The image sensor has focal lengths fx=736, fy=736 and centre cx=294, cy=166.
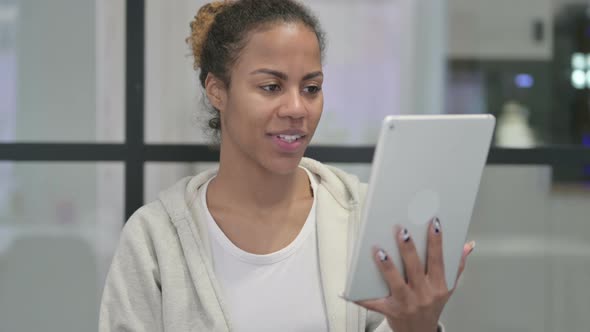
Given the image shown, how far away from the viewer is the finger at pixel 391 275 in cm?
128

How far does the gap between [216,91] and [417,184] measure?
1.83ft

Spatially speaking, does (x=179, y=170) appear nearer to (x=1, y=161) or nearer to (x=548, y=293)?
(x=1, y=161)

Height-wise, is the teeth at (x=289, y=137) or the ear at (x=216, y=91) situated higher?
the ear at (x=216, y=91)

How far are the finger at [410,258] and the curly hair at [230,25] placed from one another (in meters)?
Answer: 0.53

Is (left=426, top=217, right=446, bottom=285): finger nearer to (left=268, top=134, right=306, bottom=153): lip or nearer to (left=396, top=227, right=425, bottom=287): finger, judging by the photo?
(left=396, top=227, right=425, bottom=287): finger

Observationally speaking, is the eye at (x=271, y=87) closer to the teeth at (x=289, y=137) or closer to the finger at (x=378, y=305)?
the teeth at (x=289, y=137)

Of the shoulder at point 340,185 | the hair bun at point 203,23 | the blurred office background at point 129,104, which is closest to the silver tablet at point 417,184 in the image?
the shoulder at point 340,185

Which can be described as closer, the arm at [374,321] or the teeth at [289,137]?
the teeth at [289,137]

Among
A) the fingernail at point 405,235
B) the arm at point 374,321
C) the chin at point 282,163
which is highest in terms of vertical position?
the chin at point 282,163

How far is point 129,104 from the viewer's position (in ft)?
6.85

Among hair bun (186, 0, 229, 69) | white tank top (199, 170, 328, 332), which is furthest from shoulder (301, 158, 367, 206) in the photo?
hair bun (186, 0, 229, 69)

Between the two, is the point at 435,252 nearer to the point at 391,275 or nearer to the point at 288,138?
the point at 391,275

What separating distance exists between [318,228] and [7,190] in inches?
39.8

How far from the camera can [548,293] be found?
7.30 ft
